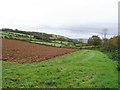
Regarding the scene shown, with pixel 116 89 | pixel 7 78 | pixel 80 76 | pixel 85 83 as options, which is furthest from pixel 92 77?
pixel 7 78

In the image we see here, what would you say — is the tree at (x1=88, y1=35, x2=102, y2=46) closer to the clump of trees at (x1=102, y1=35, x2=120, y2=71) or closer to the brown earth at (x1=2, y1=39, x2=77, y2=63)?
the clump of trees at (x1=102, y1=35, x2=120, y2=71)

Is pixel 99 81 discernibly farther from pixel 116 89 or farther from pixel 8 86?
pixel 8 86

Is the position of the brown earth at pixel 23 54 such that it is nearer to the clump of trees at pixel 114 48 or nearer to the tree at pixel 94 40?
the clump of trees at pixel 114 48

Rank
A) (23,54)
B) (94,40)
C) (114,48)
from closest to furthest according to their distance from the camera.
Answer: (23,54) → (114,48) → (94,40)

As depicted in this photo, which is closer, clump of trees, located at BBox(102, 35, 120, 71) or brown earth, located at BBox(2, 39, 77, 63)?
brown earth, located at BBox(2, 39, 77, 63)

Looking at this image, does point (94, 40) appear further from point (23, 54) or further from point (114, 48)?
point (23, 54)

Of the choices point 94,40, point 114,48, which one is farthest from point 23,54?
point 94,40

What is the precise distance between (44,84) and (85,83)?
2.72 metres

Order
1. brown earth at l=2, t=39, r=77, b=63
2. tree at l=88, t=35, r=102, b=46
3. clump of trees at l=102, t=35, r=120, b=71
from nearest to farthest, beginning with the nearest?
brown earth at l=2, t=39, r=77, b=63
clump of trees at l=102, t=35, r=120, b=71
tree at l=88, t=35, r=102, b=46

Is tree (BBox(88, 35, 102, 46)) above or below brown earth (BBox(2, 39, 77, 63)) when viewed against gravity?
above

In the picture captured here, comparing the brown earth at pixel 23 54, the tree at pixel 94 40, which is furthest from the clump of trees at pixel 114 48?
the tree at pixel 94 40

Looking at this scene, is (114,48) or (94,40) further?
(94,40)

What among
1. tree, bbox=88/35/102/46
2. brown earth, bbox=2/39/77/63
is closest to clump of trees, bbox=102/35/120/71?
brown earth, bbox=2/39/77/63

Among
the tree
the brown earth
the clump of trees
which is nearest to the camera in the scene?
the brown earth
